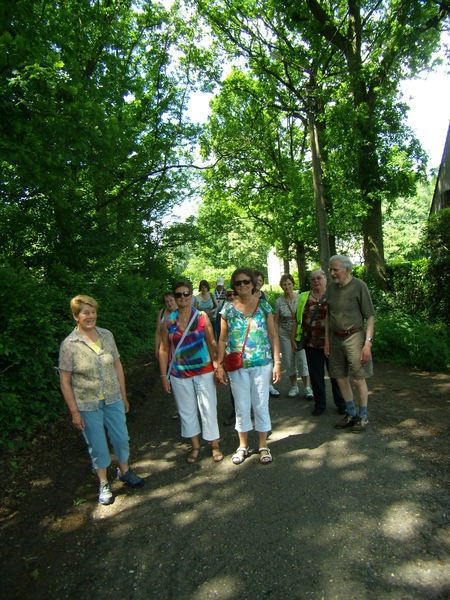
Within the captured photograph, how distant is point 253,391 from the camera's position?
168 inches

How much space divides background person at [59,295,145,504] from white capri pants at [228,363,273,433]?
1.18 m

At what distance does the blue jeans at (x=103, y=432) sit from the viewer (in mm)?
3762

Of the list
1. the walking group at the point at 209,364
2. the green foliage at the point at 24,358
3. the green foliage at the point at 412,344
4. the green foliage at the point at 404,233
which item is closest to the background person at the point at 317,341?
the walking group at the point at 209,364

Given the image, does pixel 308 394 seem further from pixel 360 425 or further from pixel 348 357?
pixel 348 357

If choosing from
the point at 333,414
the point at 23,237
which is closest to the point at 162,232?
the point at 23,237

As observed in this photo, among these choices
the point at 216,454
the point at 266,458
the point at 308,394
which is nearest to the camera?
the point at 266,458

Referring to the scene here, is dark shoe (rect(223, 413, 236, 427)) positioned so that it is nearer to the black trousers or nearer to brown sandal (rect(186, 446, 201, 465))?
brown sandal (rect(186, 446, 201, 465))

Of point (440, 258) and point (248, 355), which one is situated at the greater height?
point (440, 258)

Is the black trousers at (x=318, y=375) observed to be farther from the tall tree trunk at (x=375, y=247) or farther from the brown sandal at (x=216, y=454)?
the tall tree trunk at (x=375, y=247)

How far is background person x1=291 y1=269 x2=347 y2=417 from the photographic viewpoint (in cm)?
541

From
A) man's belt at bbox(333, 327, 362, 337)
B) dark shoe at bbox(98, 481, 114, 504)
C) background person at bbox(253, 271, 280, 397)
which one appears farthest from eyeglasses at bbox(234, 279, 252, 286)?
dark shoe at bbox(98, 481, 114, 504)

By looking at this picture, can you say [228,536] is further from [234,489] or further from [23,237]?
[23,237]

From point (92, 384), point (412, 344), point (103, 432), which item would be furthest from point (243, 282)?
point (412, 344)

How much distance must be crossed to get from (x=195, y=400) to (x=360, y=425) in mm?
1938
